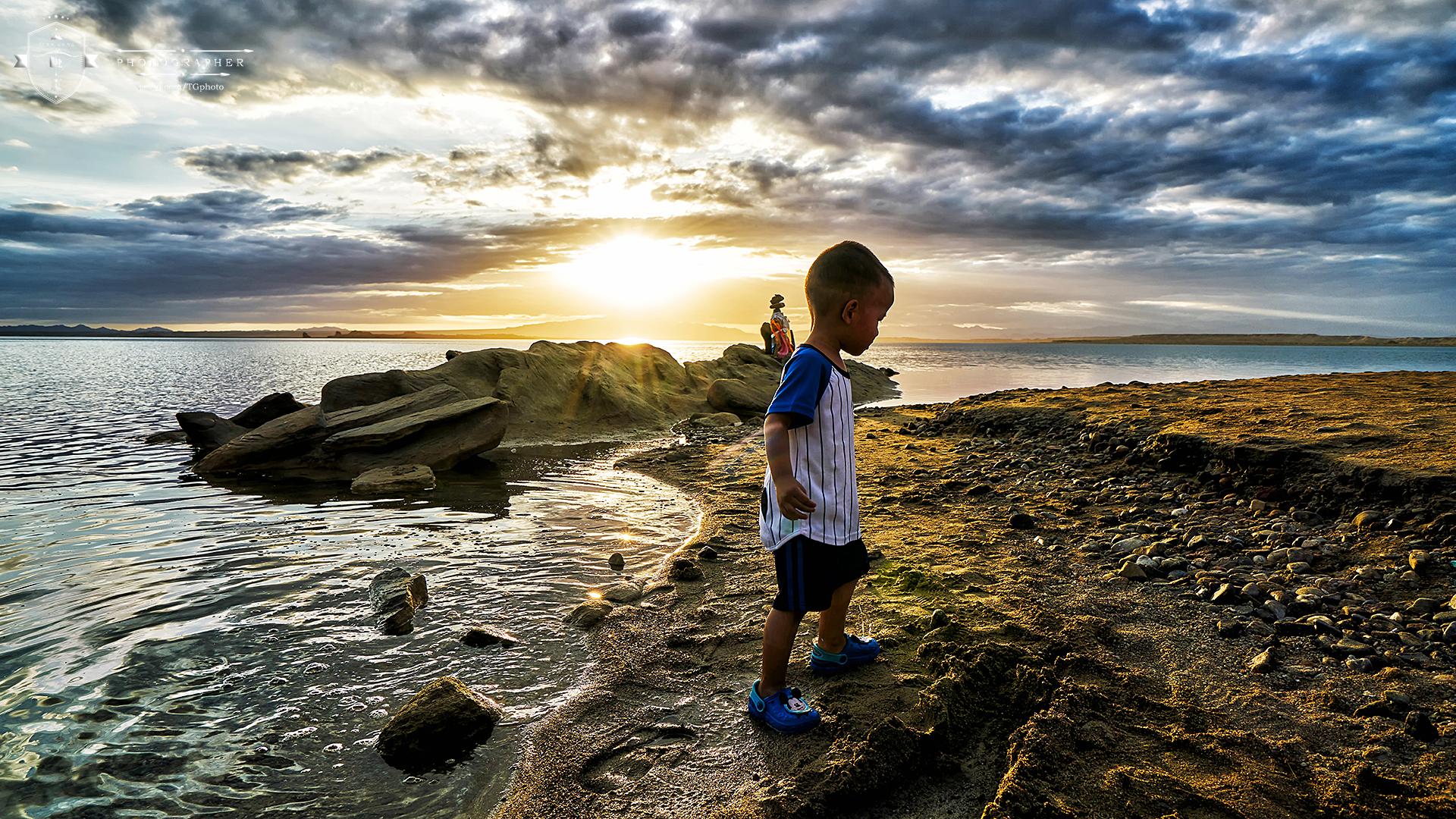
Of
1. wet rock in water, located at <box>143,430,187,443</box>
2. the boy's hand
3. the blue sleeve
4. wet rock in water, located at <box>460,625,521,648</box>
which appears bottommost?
wet rock in water, located at <box>143,430,187,443</box>

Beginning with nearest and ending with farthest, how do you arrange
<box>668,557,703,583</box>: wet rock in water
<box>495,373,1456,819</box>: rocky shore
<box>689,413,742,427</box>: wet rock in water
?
<box>495,373,1456,819</box>: rocky shore < <box>668,557,703,583</box>: wet rock in water < <box>689,413,742,427</box>: wet rock in water

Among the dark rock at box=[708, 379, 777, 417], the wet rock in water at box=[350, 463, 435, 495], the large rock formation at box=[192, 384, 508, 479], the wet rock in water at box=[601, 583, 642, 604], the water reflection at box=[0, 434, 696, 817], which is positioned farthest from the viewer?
the dark rock at box=[708, 379, 777, 417]

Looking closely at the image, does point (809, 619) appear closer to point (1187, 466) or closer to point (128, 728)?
point (128, 728)

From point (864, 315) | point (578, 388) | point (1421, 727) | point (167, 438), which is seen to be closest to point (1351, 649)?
point (1421, 727)

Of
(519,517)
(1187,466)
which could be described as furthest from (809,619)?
(1187,466)

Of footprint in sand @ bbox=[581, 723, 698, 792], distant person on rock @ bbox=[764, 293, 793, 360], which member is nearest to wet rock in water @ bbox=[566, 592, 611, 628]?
footprint in sand @ bbox=[581, 723, 698, 792]

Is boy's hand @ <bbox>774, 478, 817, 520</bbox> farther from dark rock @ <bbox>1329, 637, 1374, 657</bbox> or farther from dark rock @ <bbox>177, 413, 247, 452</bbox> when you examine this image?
dark rock @ <bbox>177, 413, 247, 452</bbox>

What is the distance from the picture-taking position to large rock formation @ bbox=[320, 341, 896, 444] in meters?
15.4

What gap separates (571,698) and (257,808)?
1538 millimetres

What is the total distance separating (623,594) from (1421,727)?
15.9 feet

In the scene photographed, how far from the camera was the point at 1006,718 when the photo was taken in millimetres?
3117

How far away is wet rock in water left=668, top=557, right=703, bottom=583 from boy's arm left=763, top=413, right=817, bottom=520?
2.84 meters

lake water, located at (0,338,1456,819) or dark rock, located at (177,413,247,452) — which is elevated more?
dark rock, located at (177,413,247,452)

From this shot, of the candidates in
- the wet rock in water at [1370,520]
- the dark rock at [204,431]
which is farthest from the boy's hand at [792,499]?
the dark rock at [204,431]
